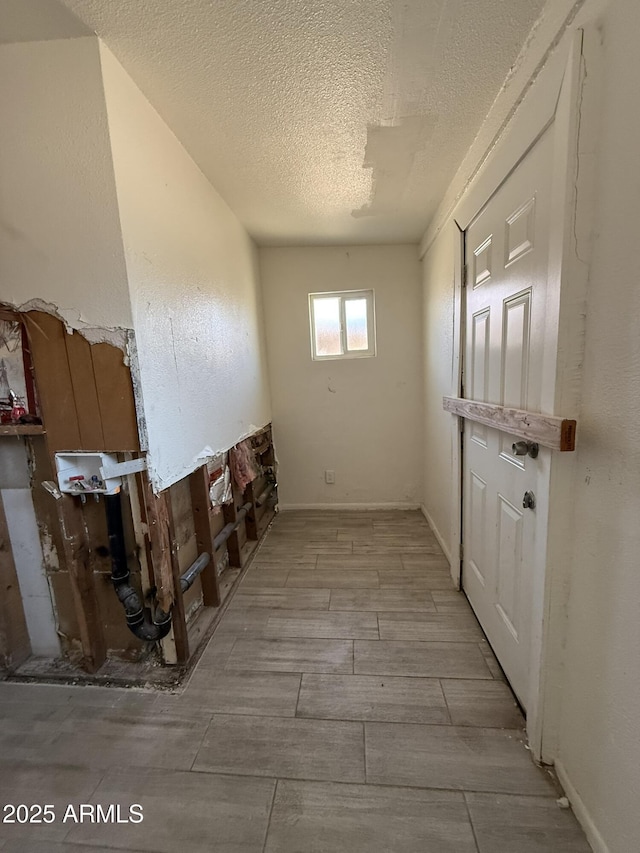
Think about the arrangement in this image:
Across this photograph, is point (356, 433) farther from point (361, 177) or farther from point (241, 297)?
point (361, 177)

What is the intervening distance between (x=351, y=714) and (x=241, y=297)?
2.51 meters

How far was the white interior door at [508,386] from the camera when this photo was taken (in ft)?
3.59

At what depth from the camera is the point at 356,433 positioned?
10.5 feet

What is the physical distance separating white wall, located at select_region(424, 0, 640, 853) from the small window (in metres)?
2.12

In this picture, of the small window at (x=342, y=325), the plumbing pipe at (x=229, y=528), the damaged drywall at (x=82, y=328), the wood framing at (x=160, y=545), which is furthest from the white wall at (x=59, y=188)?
the small window at (x=342, y=325)

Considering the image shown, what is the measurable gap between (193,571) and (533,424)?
1650 millimetres

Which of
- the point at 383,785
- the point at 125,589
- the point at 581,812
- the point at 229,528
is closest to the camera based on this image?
the point at 581,812

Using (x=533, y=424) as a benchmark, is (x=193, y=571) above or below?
below

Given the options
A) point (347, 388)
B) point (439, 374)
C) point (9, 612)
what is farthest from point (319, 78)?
point (9, 612)

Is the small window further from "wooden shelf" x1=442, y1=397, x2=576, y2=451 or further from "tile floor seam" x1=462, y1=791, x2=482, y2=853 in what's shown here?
"tile floor seam" x1=462, y1=791, x2=482, y2=853

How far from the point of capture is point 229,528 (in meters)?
2.18

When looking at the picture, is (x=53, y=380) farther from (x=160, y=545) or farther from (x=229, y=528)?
(x=229, y=528)

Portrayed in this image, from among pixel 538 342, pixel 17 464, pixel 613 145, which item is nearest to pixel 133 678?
pixel 17 464

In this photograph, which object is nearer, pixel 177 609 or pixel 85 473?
pixel 85 473
